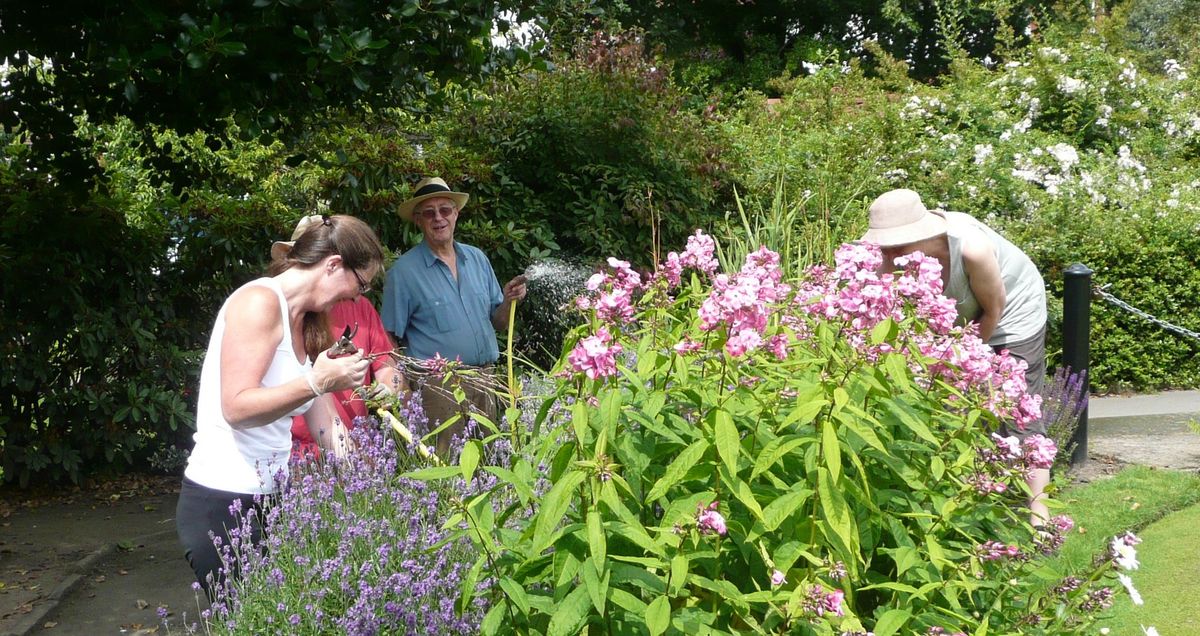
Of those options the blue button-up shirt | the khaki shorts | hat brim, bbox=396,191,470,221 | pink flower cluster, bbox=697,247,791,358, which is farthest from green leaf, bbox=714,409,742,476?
hat brim, bbox=396,191,470,221

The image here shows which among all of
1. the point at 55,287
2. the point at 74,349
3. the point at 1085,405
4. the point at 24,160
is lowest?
the point at 1085,405

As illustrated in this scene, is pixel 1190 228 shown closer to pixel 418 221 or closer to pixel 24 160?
pixel 418 221

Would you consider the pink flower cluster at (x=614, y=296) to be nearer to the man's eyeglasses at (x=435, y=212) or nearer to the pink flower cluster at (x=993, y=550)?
the pink flower cluster at (x=993, y=550)

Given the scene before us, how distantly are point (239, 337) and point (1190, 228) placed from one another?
31.5 feet

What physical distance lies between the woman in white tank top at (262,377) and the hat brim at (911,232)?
1.98 meters

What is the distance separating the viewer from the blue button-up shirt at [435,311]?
5.46 meters

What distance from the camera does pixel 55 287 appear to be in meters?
6.59

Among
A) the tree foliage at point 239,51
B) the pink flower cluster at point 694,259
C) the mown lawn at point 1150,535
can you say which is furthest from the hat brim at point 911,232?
the tree foliage at point 239,51

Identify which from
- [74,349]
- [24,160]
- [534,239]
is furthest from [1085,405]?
[24,160]

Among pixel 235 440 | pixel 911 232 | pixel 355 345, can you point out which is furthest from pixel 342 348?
pixel 911 232

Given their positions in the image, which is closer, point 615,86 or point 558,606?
point 558,606

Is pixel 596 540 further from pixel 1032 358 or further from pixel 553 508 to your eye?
pixel 1032 358

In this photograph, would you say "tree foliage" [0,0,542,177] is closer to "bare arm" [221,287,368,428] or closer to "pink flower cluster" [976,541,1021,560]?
"bare arm" [221,287,368,428]

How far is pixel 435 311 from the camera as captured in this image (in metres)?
5.46
